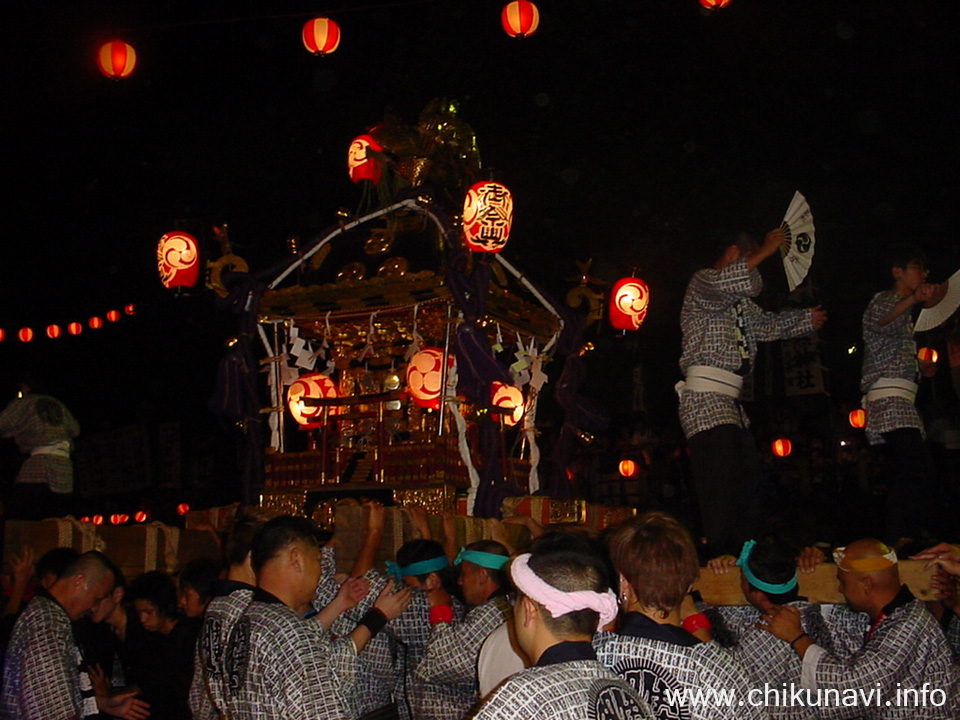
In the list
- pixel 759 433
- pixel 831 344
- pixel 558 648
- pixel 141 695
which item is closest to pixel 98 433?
pixel 759 433

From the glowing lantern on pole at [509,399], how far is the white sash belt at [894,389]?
4231 millimetres

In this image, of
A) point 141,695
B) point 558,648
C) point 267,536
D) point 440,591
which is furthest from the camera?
point 141,695

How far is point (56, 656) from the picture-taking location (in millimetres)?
3744

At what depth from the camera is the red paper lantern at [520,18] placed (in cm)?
874

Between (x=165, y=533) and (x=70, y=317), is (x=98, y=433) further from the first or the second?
(x=165, y=533)

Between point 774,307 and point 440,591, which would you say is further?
point 774,307

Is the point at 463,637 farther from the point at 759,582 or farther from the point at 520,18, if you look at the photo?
the point at 520,18

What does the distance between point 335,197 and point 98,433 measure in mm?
7884

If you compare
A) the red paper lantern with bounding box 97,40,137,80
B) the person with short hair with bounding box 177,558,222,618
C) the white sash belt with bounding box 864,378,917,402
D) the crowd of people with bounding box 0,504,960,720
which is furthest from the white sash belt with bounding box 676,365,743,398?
the red paper lantern with bounding box 97,40,137,80

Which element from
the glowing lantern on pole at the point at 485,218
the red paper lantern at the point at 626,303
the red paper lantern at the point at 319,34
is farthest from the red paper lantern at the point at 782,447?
the red paper lantern at the point at 319,34

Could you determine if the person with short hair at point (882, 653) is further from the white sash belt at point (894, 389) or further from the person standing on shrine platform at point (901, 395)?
the white sash belt at point (894, 389)

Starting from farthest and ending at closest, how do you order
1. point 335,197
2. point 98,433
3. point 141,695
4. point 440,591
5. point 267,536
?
point 98,433, point 335,197, point 141,695, point 440,591, point 267,536

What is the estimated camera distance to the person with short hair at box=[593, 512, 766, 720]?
2383 mm

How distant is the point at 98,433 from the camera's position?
661 inches
